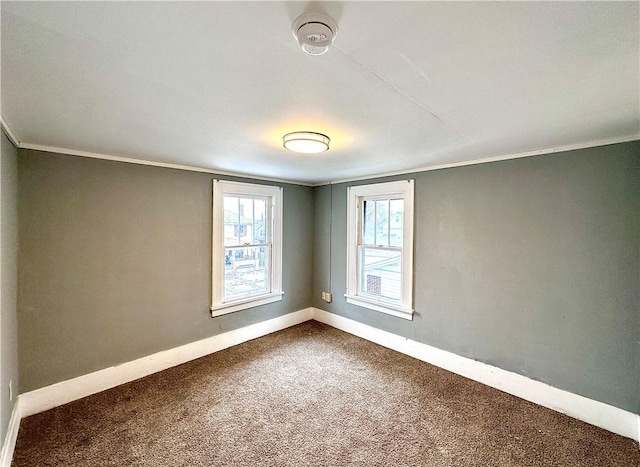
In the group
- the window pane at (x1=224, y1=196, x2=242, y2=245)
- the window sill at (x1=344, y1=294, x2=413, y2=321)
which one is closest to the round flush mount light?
the window pane at (x1=224, y1=196, x2=242, y2=245)

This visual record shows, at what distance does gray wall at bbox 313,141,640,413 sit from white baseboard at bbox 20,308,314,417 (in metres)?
2.06

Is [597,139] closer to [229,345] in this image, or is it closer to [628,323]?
[628,323]

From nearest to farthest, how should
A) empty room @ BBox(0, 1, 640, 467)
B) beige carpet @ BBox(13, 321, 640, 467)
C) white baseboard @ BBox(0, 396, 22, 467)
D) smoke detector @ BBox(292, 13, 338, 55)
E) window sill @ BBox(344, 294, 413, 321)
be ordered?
smoke detector @ BBox(292, 13, 338, 55), empty room @ BBox(0, 1, 640, 467), white baseboard @ BBox(0, 396, 22, 467), beige carpet @ BBox(13, 321, 640, 467), window sill @ BBox(344, 294, 413, 321)

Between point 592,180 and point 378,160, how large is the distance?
1695 millimetres

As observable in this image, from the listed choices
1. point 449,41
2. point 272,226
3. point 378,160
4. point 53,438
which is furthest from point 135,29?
point 272,226

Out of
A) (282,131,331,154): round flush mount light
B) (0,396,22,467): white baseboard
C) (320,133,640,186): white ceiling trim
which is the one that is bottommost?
(0,396,22,467): white baseboard

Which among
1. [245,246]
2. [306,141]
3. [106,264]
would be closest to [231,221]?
[245,246]

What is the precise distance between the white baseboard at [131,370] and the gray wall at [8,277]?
0.74 ft

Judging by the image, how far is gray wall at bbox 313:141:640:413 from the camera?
7.04 ft

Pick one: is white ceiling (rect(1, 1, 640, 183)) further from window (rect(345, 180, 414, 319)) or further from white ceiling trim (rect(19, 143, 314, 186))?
window (rect(345, 180, 414, 319))

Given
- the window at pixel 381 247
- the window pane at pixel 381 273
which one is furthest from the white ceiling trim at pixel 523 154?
the window pane at pixel 381 273

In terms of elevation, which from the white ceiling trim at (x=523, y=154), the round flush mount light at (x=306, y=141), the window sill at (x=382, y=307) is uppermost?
the white ceiling trim at (x=523, y=154)

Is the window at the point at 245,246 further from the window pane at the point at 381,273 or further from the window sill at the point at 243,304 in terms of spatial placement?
the window pane at the point at 381,273

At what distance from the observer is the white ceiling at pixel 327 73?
875 millimetres
